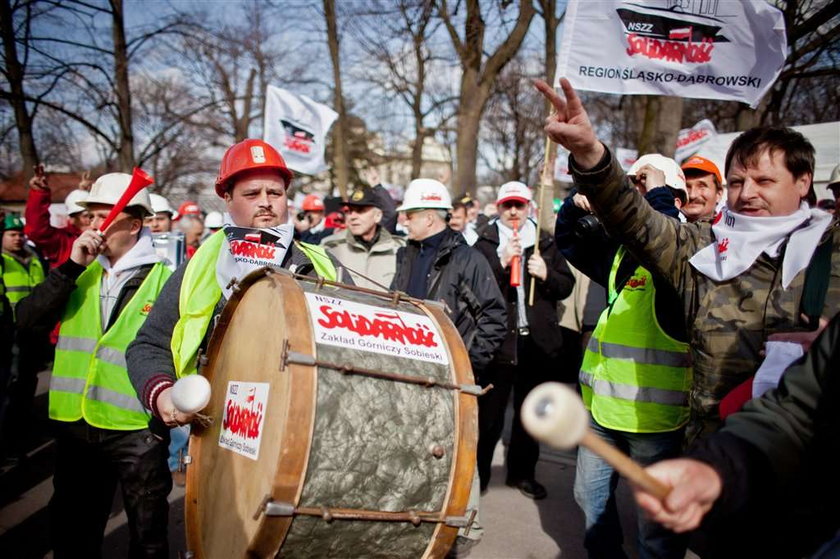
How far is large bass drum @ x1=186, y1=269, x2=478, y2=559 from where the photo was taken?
171 cm

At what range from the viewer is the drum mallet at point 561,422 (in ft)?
3.03

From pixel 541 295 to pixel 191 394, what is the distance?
136 inches

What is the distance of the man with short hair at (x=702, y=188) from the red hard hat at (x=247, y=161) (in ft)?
7.57

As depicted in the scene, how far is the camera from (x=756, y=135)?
2.23m

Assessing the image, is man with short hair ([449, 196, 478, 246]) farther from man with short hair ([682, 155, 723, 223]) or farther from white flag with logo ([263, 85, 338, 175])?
man with short hair ([682, 155, 723, 223])

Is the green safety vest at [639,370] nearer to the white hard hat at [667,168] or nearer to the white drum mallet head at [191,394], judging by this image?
the white hard hat at [667,168]

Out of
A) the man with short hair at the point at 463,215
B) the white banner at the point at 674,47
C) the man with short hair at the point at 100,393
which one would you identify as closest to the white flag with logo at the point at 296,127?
the man with short hair at the point at 463,215

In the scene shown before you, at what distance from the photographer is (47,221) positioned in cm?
551

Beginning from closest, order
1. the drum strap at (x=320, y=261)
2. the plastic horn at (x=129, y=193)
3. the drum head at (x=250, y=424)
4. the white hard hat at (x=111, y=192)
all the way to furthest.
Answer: the drum head at (x=250, y=424) < the drum strap at (x=320, y=261) < the plastic horn at (x=129, y=193) < the white hard hat at (x=111, y=192)

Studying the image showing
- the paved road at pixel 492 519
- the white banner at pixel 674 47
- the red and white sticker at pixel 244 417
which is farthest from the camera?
the white banner at pixel 674 47

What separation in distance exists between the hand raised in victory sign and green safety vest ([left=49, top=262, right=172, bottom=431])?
7.22 ft

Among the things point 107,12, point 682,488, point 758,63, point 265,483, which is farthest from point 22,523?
point 107,12

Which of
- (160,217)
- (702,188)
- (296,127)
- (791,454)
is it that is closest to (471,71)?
(296,127)

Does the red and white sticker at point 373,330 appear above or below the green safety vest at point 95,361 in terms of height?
above
